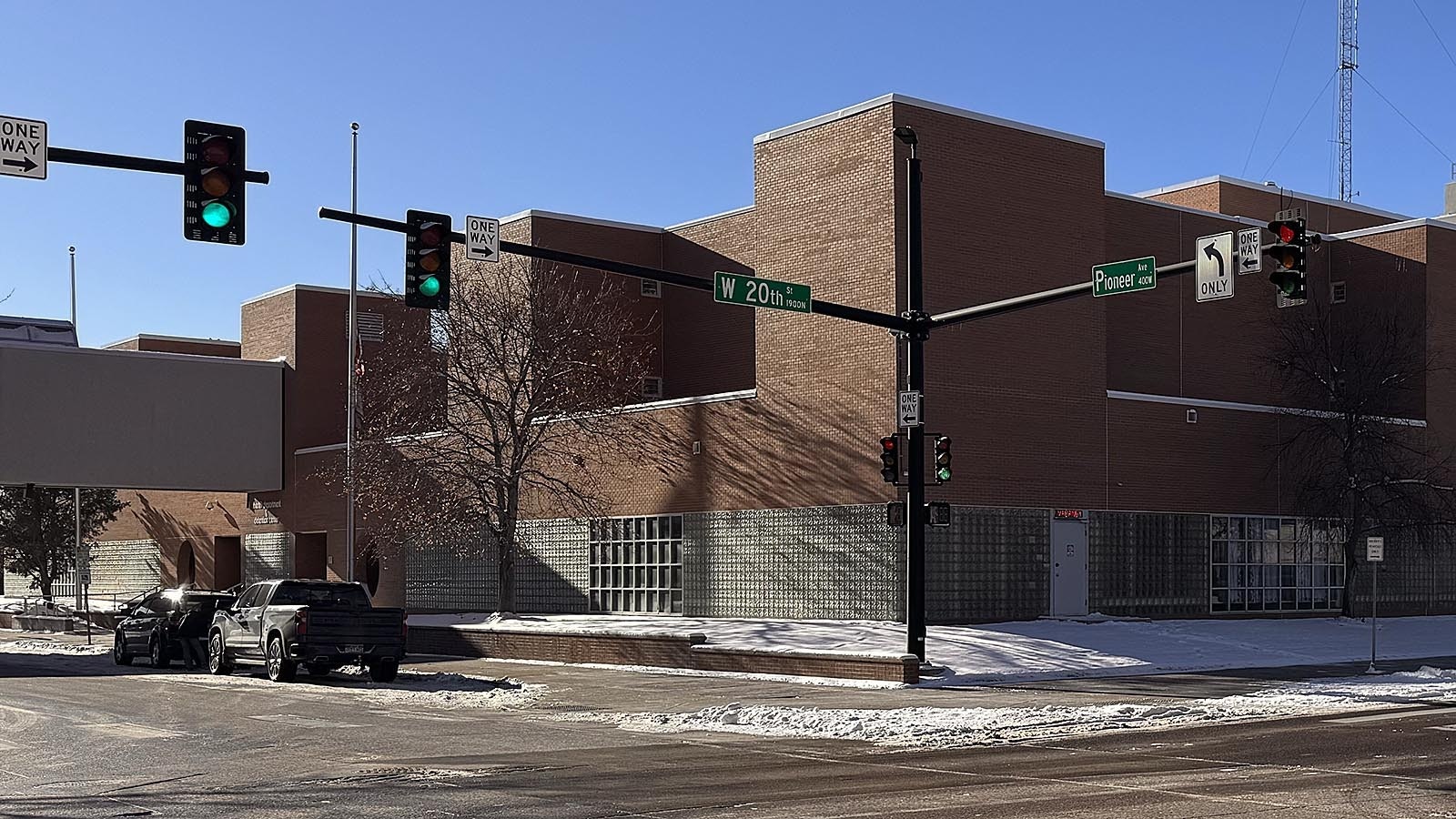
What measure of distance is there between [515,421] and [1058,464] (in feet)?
43.3

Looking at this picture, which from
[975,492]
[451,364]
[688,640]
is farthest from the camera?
[451,364]

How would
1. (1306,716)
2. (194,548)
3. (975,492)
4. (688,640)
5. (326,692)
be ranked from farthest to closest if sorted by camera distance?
(194,548) → (975,492) → (688,640) → (326,692) → (1306,716)

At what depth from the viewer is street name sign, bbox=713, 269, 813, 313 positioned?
23.8 metres

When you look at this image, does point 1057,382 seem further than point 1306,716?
Yes

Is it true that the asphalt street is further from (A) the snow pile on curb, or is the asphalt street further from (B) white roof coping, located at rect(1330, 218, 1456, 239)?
(B) white roof coping, located at rect(1330, 218, 1456, 239)

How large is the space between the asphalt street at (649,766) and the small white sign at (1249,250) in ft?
18.7

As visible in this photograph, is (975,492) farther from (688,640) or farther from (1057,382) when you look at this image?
(688,640)

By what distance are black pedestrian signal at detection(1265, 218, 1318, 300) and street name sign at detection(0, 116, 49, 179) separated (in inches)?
543

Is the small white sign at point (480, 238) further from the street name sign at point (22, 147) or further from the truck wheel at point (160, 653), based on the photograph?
the truck wheel at point (160, 653)

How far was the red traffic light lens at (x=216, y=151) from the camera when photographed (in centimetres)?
1625

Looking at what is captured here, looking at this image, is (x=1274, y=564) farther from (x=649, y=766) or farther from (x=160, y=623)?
(x=649, y=766)

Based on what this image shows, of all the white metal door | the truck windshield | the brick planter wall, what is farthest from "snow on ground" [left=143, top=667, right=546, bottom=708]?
the white metal door

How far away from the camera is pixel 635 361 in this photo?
40.6 m

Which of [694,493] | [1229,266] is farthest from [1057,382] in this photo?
[1229,266]
